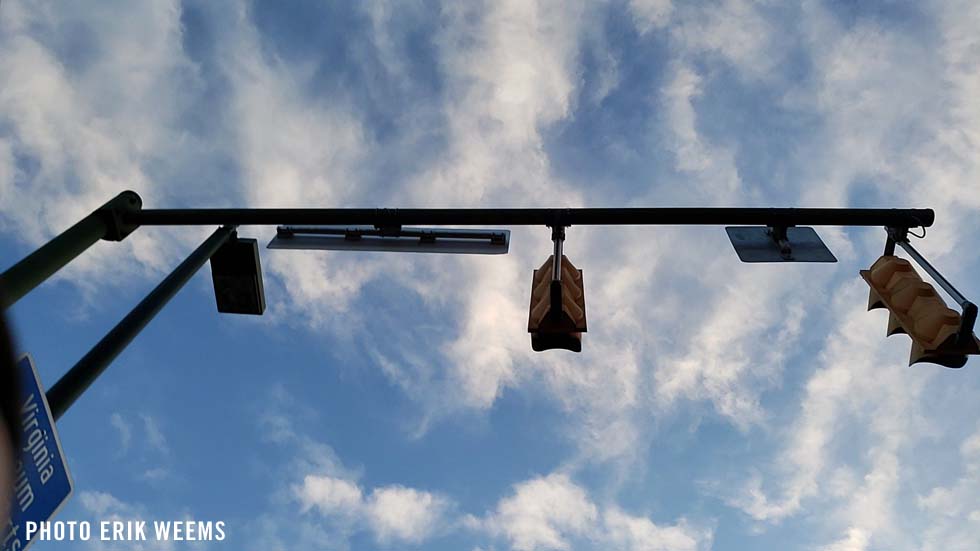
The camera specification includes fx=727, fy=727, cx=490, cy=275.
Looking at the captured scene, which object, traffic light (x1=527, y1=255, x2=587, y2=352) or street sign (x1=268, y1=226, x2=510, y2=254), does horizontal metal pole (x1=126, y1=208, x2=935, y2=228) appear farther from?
traffic light (x1=527, y1=255, x2=587, y2=352)

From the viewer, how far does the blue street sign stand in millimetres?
3096

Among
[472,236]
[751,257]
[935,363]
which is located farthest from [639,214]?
[935,363]

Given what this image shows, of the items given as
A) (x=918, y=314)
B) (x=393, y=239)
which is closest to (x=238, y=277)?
(x=393, y=239)

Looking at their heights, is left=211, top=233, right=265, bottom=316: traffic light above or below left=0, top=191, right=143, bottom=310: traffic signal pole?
above

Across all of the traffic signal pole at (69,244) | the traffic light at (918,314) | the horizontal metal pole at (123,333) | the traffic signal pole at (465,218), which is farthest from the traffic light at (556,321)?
the traffic signal pole at (69,244)

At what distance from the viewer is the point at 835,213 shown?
6387mm

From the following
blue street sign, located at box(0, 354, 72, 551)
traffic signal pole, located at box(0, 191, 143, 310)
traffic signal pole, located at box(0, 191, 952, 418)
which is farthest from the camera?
traffic signal pole, located at box(0, 191, 952, 418)

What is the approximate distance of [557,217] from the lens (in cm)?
633

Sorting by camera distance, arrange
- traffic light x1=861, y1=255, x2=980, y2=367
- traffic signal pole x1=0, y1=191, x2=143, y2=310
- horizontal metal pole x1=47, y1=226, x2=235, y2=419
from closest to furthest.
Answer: horizontal metal pole x1=47, y1=226, x2=235, y2=419 → traffic signal pole x1=0, y1=191, x2=143, y2=310 → traffic light x1=861, y1=255, x2=980, y2=367

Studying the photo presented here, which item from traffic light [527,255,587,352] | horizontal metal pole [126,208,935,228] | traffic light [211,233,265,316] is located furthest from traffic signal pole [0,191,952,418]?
traffic light [527,255,587,352]

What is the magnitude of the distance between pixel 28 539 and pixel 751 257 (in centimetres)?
532

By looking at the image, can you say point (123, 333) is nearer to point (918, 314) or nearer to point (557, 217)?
point (557, 217)

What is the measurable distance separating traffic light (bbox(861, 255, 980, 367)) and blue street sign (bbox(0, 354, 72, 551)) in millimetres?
5392

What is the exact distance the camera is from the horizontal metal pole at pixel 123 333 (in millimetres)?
4234
